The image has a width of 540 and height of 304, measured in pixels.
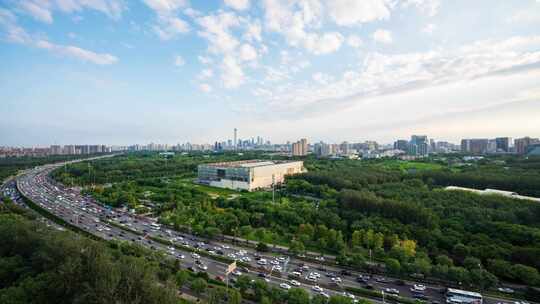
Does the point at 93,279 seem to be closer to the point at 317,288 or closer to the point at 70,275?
the point at 70,275

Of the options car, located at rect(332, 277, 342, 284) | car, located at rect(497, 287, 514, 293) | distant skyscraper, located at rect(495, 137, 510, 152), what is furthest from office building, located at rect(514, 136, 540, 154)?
car, located at rect(332, 277, 342, 284)

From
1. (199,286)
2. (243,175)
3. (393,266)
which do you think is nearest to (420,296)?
(393,266)

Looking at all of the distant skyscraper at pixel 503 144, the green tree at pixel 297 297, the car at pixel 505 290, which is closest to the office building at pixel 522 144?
the distant skyscraper at pixel 503 144

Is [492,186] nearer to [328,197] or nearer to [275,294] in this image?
[328,197]

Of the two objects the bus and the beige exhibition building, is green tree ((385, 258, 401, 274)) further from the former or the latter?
the beige exhibition building

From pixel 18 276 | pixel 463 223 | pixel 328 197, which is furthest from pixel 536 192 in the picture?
pixel 18 276

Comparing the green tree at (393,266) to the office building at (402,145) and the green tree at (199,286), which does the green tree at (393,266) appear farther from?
the office building at (402,145)
